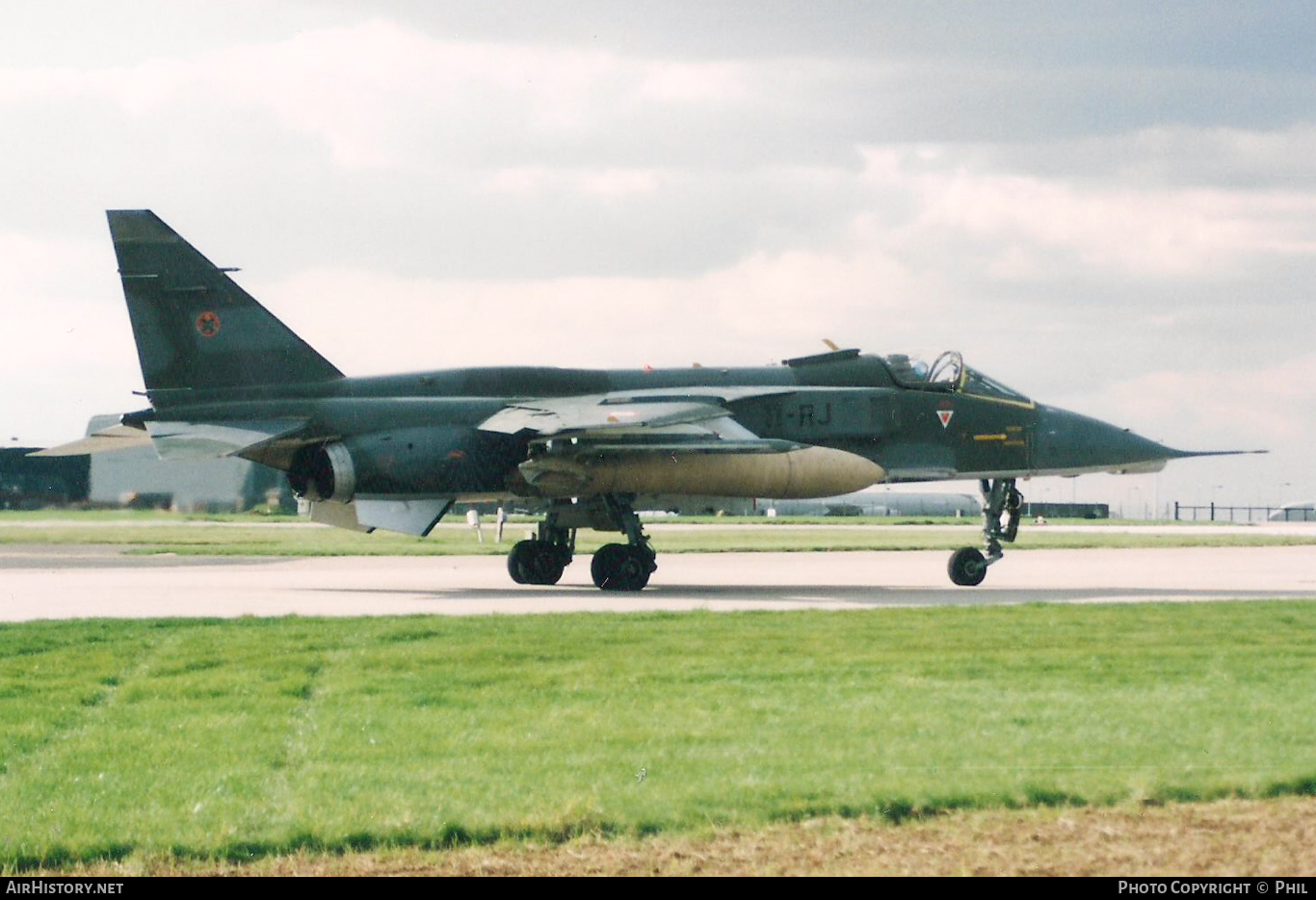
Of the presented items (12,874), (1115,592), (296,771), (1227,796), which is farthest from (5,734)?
A: (1115,592)

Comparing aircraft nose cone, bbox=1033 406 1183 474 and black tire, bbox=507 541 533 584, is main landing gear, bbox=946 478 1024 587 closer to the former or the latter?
aircraft nose cone, bbox=1033 406 1183 474

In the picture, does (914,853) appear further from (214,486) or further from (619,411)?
(214,486)

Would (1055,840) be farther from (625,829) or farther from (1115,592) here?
(1115,592)

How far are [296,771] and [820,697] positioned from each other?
12.4ft

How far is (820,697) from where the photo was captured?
1074 centimetres

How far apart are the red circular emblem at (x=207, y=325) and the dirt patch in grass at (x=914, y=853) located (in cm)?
1662

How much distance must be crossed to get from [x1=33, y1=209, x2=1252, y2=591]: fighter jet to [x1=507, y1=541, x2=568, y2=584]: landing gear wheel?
26 millimetres

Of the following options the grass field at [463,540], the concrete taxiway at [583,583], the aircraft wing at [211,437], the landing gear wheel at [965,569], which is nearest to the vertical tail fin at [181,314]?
the aircraft wing at [211,437]

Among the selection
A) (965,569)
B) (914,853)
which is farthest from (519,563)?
(914,853)

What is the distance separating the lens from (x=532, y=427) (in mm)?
22188

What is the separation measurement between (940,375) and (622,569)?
588 centimetres

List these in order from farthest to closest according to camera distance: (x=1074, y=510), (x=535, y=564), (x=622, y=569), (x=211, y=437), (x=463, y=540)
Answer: (x=1074, y=510), (x=463, y=540), (x=535, y=564), (x=622, y=569), (x=211, y=437)

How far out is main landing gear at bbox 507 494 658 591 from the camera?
75.9 feet

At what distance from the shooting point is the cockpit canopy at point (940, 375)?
24.6m
